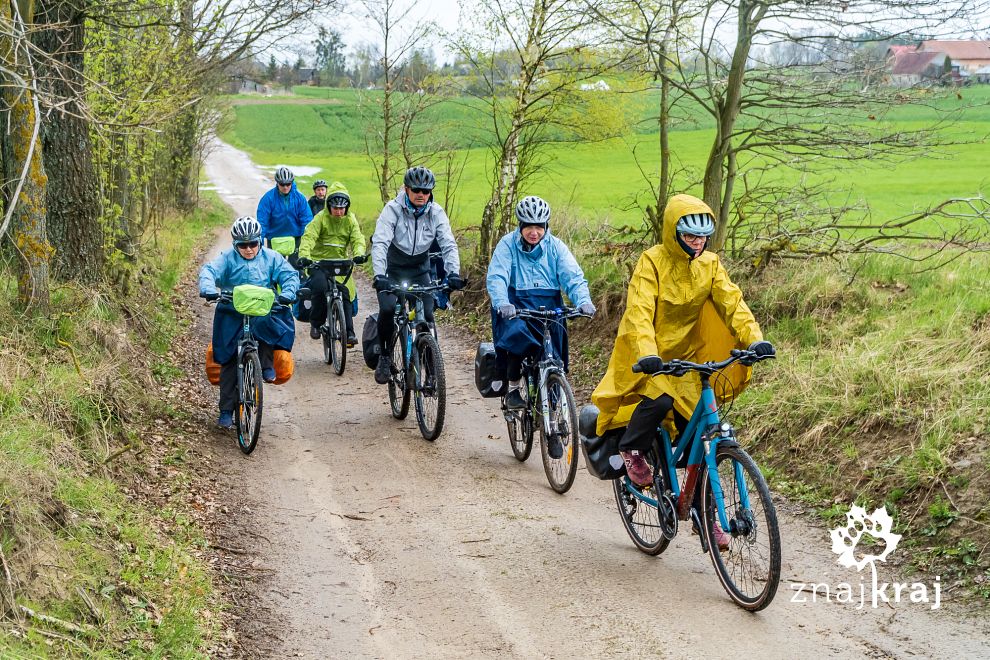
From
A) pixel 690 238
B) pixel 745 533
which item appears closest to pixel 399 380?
pixel 690 238

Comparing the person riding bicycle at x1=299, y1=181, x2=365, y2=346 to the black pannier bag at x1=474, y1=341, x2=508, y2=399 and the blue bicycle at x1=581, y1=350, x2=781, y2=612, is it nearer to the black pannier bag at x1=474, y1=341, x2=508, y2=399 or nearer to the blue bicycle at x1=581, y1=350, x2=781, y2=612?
the black pannier bag at x1=474, y1=341, x2=508, y2=399

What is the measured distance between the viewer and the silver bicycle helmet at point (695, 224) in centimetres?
555

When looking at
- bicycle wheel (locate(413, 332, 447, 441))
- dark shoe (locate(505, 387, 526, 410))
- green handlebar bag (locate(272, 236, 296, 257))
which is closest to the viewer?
dark shoe (locate(505, 387, 526, 410))

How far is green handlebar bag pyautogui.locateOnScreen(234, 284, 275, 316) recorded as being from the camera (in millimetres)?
8609

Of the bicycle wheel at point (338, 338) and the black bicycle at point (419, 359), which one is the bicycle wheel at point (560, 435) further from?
the bicycle wheel at point (338, 338)

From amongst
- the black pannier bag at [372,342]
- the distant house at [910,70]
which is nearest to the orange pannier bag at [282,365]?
the black pannier bag at [372,342]

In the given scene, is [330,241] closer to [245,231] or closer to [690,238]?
[245,231]

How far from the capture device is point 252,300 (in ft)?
28.3

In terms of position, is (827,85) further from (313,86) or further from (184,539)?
(313,86)

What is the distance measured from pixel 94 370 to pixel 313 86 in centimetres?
12358

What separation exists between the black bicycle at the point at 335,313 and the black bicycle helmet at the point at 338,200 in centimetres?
69

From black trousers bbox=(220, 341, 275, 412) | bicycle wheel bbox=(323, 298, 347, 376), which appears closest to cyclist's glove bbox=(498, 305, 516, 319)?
black trousers bbox=(220, 341, 275, 412)

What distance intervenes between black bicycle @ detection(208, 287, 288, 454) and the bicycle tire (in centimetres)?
285

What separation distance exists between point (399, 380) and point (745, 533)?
496cm
